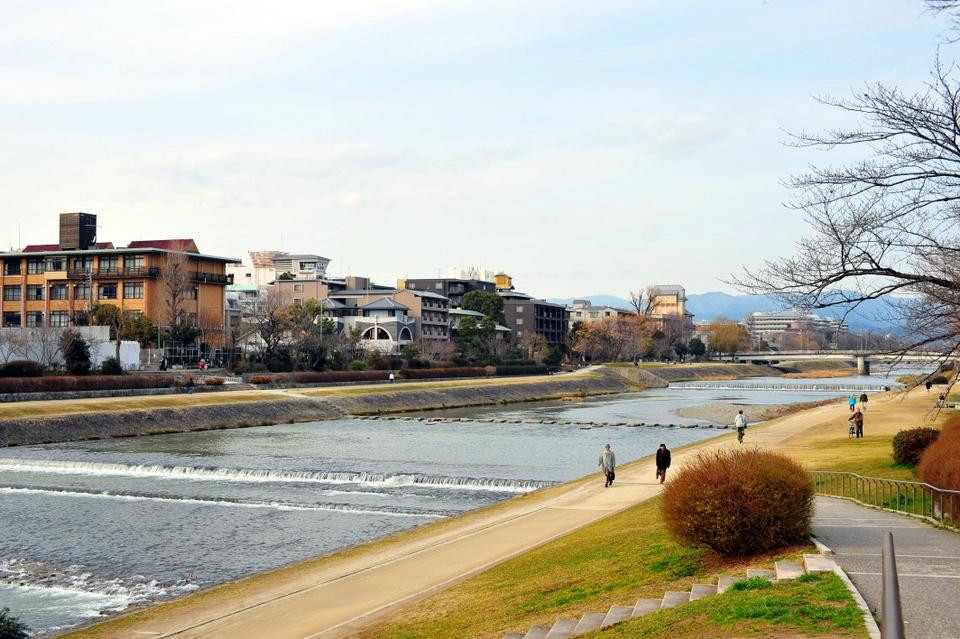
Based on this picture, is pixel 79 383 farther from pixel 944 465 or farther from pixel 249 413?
pixel 944 465

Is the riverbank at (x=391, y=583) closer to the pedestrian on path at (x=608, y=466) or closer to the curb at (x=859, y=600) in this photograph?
the pedestrian on path at (x=608, y=466)

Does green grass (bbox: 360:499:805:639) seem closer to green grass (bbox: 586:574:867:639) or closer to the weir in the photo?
green grass (bbox: 586:574:867:639)

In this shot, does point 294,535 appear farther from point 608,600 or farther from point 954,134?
point 954,134

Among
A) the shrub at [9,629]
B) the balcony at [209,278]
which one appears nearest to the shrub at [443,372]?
the balcony at [209,278]

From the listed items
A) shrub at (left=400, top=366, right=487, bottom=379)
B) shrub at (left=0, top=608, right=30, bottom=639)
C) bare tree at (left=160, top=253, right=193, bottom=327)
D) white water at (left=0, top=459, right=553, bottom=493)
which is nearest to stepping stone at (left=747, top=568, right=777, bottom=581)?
shrub at (left=0, top=608, right=30, bottom=639)

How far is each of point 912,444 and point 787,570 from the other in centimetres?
1757

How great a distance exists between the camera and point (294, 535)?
1011 inches

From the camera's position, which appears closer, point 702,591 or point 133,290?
point 702,591

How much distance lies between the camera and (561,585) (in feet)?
49.0

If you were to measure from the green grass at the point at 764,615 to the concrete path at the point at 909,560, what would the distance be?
0.47m

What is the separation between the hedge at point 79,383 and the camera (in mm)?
54375

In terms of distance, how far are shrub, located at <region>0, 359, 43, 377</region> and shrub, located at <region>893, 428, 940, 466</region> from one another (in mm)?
51357

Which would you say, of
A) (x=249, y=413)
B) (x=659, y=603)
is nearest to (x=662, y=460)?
(x=659, y=603)

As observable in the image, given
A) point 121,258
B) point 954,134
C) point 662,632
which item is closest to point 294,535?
point 662,632
